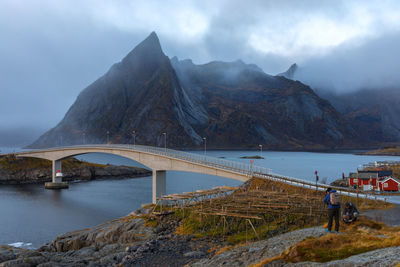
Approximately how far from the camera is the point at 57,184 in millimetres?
94812

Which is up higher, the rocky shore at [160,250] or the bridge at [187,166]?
the bridge at [187,166]

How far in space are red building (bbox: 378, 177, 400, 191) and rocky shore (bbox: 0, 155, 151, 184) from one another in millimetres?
89225

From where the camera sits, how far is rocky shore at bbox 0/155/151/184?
111325mm

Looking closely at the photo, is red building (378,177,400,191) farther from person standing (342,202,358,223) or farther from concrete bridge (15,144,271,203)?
person standing (342,202,358,223)

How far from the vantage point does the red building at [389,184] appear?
5080 centimetres

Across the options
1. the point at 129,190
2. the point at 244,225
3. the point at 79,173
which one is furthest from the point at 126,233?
the point at 79,173

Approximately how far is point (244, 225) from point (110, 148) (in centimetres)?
5634

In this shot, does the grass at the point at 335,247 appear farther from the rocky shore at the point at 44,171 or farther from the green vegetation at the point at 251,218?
the rocky shore at the point at 44,171

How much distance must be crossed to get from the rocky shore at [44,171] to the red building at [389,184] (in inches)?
3513

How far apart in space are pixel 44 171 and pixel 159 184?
7135 cm

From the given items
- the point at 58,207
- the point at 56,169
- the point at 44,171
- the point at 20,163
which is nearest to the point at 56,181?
the point at 56,169

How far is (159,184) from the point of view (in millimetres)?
61938

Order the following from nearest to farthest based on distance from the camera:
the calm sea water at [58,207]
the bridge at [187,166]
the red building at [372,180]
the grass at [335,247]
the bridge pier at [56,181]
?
the grass at [335,247] → the calm sea water at [58,207] → the bridge at [187,166] → the red building at [372,180] → the bridge pier at [56,181]

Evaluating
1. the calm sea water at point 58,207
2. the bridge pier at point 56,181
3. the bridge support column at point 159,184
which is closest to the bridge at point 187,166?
the bridge support column at point 159,184
